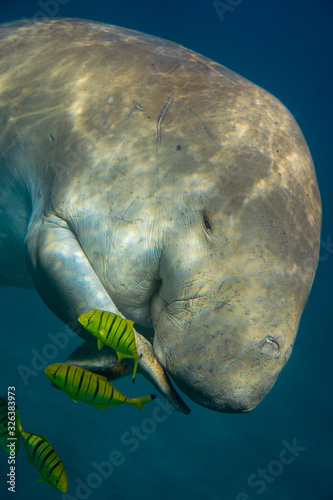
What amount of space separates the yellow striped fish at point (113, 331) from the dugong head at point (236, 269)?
0.61ft

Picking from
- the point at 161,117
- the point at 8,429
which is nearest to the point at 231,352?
the point at 161,117

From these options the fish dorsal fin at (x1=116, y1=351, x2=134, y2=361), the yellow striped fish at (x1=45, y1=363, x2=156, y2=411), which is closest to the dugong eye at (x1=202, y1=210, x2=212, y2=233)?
the fish dorsal fin at (x1=116, y1=351, x2=134, y2=361)

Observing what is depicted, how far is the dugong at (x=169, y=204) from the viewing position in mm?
1937

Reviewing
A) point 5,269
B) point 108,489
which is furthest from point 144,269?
point 108,489

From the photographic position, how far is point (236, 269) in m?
1.96

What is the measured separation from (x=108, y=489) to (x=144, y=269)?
9359 millimetres

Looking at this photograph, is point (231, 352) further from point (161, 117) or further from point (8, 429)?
point (8, 429)

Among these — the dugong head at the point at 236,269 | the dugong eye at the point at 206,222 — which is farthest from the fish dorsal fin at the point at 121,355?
the dugong eye at the point at 206,222

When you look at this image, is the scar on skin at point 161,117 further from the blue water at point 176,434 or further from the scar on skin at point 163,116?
the blue water at point 176,434

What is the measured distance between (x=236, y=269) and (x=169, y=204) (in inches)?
24.4

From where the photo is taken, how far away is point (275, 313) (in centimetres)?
191

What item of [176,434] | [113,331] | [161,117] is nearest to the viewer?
[113,331]

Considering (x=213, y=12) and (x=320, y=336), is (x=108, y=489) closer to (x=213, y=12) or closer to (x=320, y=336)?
(x=320, y=336)

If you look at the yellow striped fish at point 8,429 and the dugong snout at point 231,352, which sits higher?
the dugong snout at point 231,352
